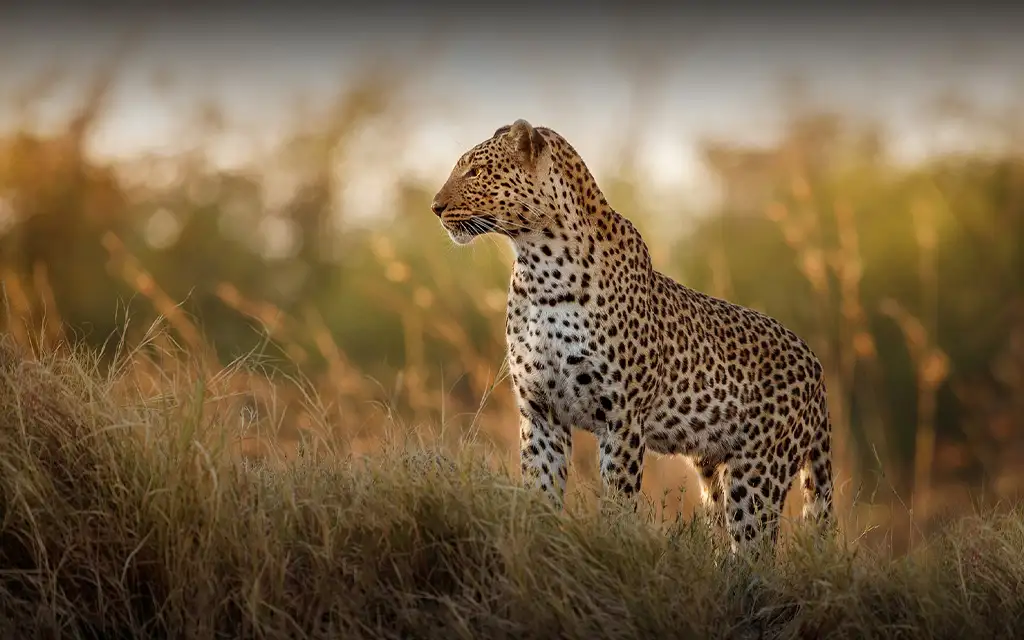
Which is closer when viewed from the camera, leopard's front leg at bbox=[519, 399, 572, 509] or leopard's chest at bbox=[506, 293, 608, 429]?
leopard's chest at bbox=[506, 293, 608, 429]

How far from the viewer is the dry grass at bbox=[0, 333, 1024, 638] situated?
15.3ft

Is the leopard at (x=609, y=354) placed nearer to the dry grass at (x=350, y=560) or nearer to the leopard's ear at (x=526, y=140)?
the leopard's ear at (x=526, y=140)

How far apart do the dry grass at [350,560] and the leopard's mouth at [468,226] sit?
4.10 feet

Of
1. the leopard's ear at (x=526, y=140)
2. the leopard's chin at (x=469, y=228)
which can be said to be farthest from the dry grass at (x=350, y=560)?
the leopard's ear at (x=526, y=140)

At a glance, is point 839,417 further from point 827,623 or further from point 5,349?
point 5,349

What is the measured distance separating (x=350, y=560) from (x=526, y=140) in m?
2.28

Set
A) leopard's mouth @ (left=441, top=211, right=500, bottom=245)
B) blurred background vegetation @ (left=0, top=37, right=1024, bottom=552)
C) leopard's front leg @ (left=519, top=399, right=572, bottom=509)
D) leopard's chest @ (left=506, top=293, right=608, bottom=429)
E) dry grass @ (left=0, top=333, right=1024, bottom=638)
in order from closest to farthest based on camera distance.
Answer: dry grass @ (left=0, top=333, right=1024, bottom=638)
leopard's mouth @ (left=441, top=211, right=500, bottom=245)
leopard's chest @ (left=506, top=293, right=608, bottom=429)
leopard's front leg @ (left=519, top=399, right=572, bottom=509)
blurred background vegetation @ (left=0, top=37, right=1024, bottom=552)

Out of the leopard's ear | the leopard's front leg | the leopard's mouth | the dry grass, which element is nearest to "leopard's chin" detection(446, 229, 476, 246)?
the leopard's mouth

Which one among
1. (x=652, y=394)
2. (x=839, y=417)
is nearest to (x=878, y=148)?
(x=839, y=417)

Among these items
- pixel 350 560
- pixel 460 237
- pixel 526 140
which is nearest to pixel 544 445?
pixel 460 237

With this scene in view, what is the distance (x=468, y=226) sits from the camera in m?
6.24

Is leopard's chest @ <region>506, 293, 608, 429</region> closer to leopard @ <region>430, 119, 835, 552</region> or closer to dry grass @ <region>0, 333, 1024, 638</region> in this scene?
leopard @ <region>430, 119, 835, 552</region>

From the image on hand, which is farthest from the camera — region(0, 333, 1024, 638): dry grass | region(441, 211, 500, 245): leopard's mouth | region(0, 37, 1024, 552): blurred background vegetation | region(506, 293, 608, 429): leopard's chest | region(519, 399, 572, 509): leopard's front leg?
region(0, 37, 1024, 552): blurred background vegetation

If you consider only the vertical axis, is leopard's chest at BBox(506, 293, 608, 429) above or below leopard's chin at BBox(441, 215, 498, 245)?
below
